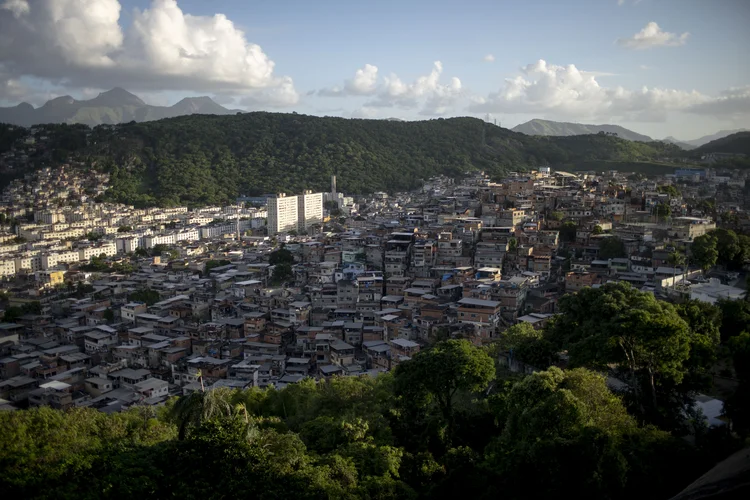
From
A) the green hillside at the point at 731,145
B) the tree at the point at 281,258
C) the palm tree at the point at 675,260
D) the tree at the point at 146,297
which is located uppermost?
the green hillside at the point at 731,145

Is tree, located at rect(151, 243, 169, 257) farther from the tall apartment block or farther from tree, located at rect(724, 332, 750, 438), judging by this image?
tree, located at rect(724, 332, 750, 438)

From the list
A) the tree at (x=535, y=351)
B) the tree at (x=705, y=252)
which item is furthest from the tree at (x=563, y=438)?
the tree at (x=705, y=252)

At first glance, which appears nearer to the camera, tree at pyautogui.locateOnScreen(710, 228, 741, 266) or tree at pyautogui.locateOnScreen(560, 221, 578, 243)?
tree at pyautogui.locateOnScreen(710, 228, 741, 266)

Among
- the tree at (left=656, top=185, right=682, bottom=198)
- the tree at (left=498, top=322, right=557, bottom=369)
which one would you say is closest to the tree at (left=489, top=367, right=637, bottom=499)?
the tree at (left=498, top=322, right=557, bottom=369)

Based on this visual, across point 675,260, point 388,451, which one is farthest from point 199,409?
point 675,260

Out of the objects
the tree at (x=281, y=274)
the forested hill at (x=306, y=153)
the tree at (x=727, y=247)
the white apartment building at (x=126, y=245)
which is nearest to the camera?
the tree at (x=727, y=247)

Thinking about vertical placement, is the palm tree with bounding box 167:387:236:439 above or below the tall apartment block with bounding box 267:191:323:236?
below

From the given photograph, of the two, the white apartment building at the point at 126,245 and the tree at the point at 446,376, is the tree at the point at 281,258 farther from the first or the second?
the tree at the point at 446,376
